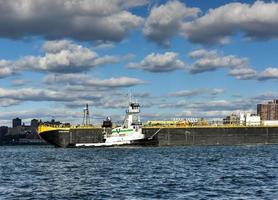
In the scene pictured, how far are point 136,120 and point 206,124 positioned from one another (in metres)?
30.3

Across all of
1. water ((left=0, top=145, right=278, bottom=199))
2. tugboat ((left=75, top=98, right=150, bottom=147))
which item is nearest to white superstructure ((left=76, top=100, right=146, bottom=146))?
tugboat ((left=75, top=98, right=150, bottom=147))

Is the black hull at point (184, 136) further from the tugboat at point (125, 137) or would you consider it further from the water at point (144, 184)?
the water at point (144, 184)

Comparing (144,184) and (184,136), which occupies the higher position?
(184,136)

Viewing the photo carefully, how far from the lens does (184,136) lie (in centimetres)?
17425

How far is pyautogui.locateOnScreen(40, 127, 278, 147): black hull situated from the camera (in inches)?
6781

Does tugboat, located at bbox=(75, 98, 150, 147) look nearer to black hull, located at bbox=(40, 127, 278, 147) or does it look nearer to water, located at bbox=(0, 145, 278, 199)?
black hull, located at bbox=(40, 127, 278, 147)

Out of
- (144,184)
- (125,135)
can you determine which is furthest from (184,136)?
(144,184)

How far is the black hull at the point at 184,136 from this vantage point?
172m

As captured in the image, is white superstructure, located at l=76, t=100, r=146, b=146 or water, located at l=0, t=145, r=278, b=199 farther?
white superstructure, located at l=76, t=100, r=146, b=146

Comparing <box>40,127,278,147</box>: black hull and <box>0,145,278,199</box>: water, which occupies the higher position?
<box>40,127,278,147</box>: black hull

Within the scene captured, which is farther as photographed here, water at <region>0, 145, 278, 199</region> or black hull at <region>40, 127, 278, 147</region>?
black hull at <region>40, 127, 278, 147</region>

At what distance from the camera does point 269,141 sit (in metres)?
178

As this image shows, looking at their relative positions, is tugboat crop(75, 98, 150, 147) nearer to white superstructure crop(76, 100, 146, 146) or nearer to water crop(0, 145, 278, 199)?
white superstructure crop(76, 100, 146, 146)

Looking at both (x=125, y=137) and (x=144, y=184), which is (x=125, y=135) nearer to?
(x=125, y=137)
